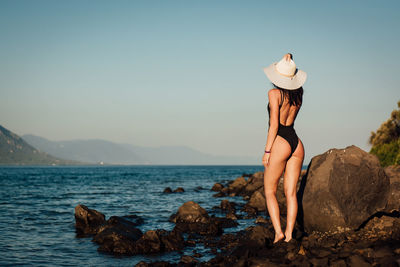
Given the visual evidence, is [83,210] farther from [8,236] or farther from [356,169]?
[356,169]

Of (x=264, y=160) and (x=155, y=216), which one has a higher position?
(x=264, y=160)

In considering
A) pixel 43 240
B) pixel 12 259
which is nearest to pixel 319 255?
pixel 12 259

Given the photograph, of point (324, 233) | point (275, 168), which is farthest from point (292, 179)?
point (324, 233)

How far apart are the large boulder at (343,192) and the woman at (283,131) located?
1764 millimetres

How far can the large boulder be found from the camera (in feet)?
25.6

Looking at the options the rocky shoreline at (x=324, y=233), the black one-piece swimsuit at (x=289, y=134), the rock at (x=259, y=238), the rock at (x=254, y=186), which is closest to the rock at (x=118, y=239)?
the rocky shoreline at (x=324, y=233)

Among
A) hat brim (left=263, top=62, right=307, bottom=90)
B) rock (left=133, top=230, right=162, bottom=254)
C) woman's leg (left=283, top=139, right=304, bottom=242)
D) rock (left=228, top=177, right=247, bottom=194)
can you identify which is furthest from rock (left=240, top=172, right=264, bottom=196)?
hat brim (left=263, top=62, right=307, bottom=90)

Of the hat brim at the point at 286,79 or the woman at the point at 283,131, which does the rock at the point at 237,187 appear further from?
the hat brim at the point at 286,79

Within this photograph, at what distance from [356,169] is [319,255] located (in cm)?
304

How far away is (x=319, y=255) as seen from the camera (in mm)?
5727

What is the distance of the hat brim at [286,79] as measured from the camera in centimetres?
611

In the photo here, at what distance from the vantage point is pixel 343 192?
7855 mm

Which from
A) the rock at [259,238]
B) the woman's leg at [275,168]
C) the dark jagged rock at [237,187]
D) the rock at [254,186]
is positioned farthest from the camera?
the dark jagged rock at [237,187]

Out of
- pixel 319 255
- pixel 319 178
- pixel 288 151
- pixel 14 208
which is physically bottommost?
pixel 14 208
